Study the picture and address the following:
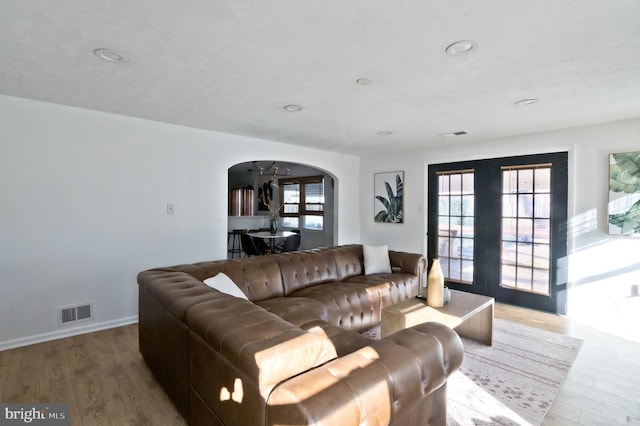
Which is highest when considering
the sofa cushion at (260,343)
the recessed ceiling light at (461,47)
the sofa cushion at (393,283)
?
the recessed ceiling light at (461,47)

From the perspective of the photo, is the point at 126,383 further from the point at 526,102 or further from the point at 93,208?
the point at 526,102

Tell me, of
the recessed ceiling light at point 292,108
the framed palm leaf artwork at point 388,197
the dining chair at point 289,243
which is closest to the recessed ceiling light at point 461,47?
the recessed ceiling light at point 292,108

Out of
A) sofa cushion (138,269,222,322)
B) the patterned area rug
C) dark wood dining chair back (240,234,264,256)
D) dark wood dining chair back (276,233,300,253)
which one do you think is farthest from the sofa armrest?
dark wood dining chair back (240,234,264,256)

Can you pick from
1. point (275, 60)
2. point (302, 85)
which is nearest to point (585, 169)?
point (302, 85)

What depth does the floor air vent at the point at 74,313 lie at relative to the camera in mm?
3256

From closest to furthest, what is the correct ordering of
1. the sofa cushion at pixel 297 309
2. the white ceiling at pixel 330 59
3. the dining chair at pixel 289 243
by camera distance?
the white ceiling at pixel 330 59 → the sofa cushion at pixel 297 309 → the dining chair at pixel 289 243

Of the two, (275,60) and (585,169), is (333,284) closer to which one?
(275,60)

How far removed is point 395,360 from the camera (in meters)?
1.31

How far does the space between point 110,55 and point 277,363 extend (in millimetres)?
2293

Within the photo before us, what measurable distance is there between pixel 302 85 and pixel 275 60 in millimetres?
475

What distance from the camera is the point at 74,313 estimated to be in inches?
131

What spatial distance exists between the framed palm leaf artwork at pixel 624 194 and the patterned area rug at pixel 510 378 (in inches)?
58.1

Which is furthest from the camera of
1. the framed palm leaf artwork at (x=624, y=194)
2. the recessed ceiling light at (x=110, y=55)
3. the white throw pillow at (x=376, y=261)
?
the white throw pillow at (x=376, y=261)
